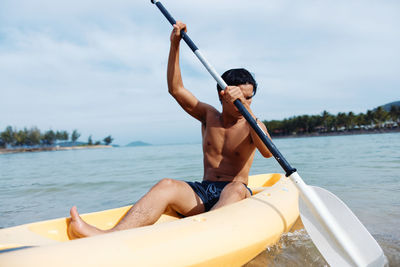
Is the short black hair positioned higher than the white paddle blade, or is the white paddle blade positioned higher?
the short black hair

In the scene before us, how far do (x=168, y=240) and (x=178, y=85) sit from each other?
145cm

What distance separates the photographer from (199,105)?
9.31 feet

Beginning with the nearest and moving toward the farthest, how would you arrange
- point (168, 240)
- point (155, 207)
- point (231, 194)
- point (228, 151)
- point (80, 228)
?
point (168, 240) < point (80, 228) < point (155, 207) < point (231, 194) < point (228, 151)

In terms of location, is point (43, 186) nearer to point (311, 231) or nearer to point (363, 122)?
point (311, 231)

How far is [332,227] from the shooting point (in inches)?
87.1

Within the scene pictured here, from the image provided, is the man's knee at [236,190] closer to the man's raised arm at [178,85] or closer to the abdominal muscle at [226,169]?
the abdominal muscle at [226,169]

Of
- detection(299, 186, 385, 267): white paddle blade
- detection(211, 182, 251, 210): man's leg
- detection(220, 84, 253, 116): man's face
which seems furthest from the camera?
detection(220, 84, 253, 116): man's face

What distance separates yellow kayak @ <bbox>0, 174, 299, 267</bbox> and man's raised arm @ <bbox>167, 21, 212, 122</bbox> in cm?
94

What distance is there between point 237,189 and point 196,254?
2.65 ft

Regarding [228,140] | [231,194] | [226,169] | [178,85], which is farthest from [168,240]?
[178,85]

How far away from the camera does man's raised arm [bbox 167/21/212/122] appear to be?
8.71 ft

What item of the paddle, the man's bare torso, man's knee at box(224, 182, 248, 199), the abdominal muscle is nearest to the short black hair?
the paddle

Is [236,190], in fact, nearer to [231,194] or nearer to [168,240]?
[231,194]

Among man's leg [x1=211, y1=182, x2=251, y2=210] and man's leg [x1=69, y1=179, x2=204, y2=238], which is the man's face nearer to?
man's leg [x1=211, y1=182, x2=251, y2=210]
